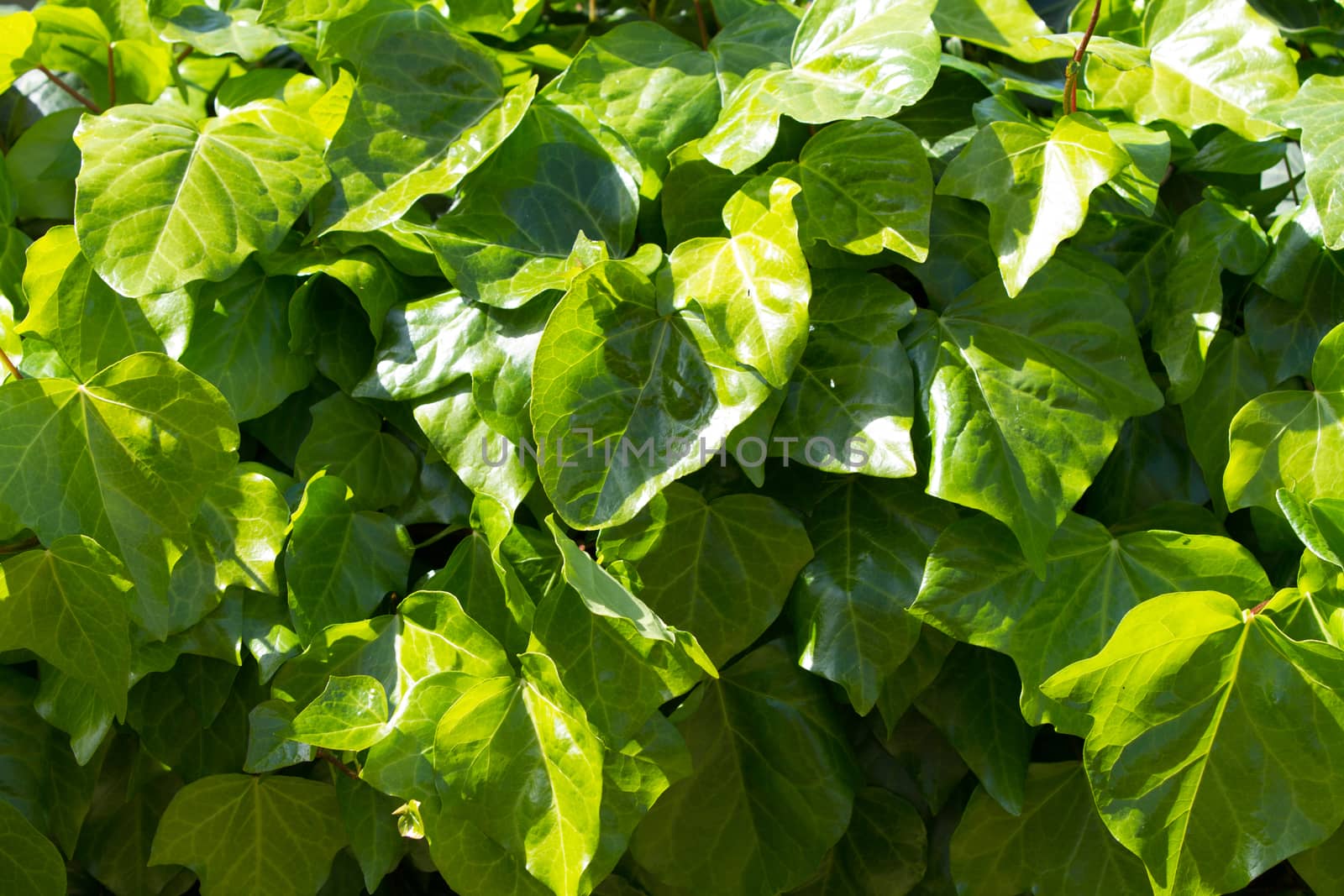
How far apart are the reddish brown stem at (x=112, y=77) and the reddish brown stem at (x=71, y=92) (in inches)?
0.8

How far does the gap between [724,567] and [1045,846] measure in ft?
1.06

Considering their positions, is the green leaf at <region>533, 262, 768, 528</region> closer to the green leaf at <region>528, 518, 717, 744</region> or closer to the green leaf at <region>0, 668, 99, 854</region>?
the green leaf at <region>528, 518, 717, 744</region>

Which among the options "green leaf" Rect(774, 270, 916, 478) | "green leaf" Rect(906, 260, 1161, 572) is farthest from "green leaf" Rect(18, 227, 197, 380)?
"green leaf" Rect(906, 260, 1161, 572)

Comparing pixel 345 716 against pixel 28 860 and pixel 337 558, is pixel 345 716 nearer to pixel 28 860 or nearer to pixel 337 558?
pixel 337 558

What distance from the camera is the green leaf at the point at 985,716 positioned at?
80 cm

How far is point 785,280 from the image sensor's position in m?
0.70

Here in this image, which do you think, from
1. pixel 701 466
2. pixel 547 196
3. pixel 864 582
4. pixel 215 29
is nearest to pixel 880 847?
pixel 864 582

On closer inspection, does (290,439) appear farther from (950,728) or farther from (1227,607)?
(1227,607)

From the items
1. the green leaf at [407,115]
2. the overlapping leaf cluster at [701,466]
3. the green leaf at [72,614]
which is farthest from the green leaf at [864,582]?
the green leaf at [72,614]

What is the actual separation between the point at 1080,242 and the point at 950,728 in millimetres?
382

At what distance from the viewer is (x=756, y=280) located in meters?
0.71

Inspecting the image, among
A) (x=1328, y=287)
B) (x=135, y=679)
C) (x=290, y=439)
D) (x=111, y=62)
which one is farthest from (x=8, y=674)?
(x=1328, y=287)

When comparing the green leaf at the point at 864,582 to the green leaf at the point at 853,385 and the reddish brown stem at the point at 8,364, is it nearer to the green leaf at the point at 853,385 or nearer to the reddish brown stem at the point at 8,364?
the green leaf at the point at 853,385

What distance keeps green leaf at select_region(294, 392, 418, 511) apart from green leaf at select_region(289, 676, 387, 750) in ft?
0.52
